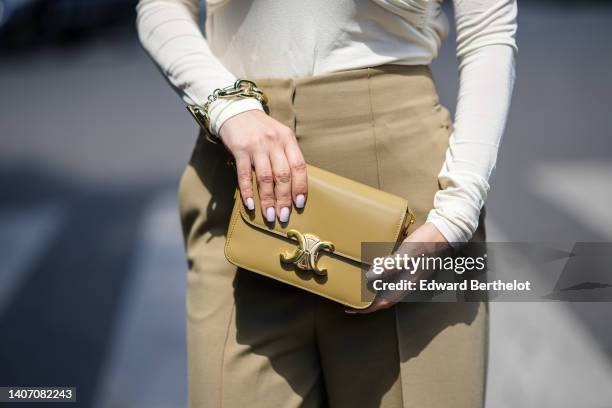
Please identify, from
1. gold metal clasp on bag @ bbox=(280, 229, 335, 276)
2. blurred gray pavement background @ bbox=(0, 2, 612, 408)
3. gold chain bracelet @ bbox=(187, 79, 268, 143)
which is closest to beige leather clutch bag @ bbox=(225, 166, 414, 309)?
gold metal clasp on bag @ bbox=(280, 229, 335, 276)

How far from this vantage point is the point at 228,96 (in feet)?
3.52

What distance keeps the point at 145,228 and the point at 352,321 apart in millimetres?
3079

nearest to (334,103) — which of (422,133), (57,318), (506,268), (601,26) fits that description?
(422,133)

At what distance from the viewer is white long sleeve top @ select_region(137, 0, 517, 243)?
1082mm

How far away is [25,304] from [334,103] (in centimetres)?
266

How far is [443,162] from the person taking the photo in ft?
3.74

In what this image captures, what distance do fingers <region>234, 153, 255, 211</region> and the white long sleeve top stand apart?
0.06 meters

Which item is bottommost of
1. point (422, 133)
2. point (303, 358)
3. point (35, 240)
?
point (35, 240)

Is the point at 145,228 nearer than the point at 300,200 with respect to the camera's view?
No

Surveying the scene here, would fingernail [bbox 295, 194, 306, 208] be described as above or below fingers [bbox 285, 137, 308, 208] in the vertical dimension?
below

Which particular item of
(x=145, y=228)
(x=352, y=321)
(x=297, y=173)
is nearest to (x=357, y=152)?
(x=297, y=173)

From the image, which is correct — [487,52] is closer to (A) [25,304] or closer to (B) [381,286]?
(B) [381,286]

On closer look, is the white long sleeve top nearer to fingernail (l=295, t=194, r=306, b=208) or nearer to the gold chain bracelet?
the gold chain bracelet

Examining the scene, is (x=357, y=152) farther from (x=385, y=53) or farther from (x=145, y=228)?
(x=145, y=228)
